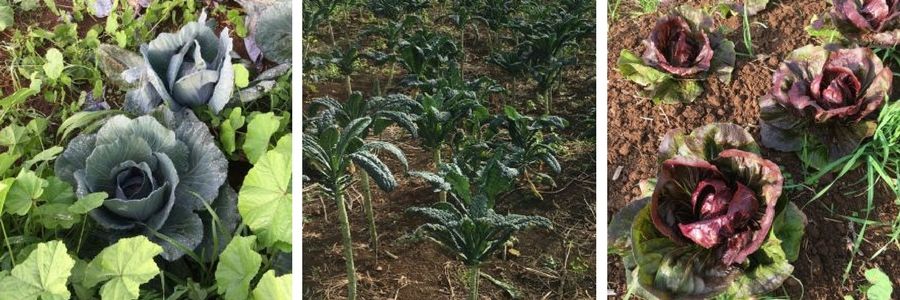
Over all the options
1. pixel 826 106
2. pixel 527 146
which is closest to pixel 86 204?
pixel 527 146

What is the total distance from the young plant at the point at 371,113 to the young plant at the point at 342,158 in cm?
3

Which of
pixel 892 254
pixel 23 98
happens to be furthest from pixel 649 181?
pixel 23 98

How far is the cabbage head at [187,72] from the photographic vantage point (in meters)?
2.10

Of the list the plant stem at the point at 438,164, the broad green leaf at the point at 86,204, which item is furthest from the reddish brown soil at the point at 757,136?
the broad green leaf at the point at 86,204

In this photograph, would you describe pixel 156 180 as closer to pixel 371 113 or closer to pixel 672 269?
pixel 371 113

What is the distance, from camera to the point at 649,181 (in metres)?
2.01

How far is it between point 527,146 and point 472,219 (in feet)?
0.82

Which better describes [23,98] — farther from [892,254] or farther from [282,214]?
[892,254]

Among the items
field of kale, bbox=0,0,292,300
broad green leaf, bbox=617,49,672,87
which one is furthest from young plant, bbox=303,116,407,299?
broad green leaf, bbox=617,49,672,87

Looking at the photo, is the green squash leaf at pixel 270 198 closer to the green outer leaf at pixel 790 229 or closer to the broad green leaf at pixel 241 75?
the broad green leaf at pixel 241 75

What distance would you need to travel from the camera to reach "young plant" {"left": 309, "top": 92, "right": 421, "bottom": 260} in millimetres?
2027

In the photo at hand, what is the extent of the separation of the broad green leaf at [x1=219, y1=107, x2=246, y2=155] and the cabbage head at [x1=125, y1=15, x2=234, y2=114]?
0.06 m

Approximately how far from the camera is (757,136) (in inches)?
84.4

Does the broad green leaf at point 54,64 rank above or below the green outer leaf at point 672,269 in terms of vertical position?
above
